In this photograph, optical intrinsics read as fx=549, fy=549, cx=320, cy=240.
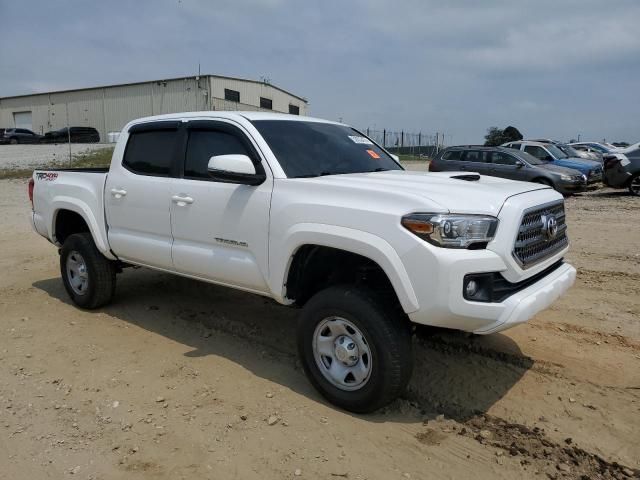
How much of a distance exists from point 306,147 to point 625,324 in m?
3.28

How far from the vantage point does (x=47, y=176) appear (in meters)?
5.98

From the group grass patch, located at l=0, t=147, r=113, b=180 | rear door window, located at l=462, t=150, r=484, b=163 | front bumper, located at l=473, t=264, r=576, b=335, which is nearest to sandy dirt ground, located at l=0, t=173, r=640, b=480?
front bumper, located at l=473, t=264, r=576, b=335

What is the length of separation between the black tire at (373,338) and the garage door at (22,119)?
2408 inches

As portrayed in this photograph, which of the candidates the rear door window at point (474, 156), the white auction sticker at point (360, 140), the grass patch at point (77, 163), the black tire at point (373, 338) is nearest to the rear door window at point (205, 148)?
the white auction sticker at point (360, 140)

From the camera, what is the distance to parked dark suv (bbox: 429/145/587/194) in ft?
49.1

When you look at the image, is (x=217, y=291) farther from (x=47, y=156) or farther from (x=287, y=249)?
(x=47, y=156)

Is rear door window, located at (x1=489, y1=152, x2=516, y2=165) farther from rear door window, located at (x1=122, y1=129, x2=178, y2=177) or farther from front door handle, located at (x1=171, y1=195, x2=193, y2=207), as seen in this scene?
front door handle, located at (x1=171, y1=195, x2=193, y2=207)

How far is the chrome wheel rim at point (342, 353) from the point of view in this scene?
3.48 metres

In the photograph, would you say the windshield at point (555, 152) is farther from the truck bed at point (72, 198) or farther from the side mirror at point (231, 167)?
the side mirror at point (231, 167)

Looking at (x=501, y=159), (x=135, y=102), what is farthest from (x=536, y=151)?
(x=135, y=102)

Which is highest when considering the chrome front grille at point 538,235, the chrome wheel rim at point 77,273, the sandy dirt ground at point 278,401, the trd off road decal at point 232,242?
the chrome front grille at point 538,235

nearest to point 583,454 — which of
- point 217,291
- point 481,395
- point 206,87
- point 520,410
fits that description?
point 520,410

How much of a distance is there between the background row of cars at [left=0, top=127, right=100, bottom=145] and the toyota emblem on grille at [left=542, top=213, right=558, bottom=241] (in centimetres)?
4303

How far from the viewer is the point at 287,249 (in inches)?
146
